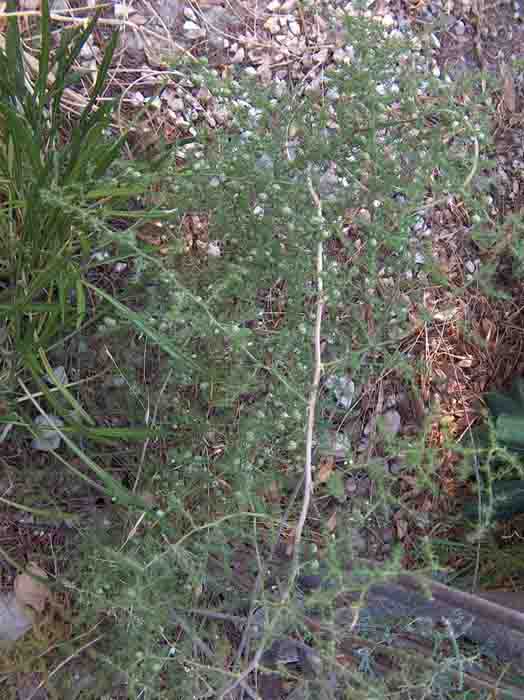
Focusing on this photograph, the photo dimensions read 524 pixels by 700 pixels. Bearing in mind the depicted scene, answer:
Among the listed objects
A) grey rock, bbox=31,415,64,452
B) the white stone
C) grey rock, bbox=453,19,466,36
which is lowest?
grey rock, bbox=31,415,64,452

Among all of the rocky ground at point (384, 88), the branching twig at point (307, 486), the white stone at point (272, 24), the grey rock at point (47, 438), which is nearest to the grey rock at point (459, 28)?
Result: the rocky ground at point (384, 88)

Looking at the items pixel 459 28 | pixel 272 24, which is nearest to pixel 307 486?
pixel 272 24

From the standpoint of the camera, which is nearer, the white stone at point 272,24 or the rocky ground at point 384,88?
the rocky ground at point 384,88

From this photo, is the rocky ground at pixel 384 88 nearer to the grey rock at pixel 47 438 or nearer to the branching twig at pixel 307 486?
the grey rock at pixel 47 438

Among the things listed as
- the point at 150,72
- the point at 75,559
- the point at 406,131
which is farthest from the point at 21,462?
the point at 406,131

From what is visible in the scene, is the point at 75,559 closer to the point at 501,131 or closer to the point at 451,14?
the point at 501,131

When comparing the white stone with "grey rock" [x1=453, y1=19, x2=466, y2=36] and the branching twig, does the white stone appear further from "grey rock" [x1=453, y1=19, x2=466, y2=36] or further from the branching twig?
the branching twig

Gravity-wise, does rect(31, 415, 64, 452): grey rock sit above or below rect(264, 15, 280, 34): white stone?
below

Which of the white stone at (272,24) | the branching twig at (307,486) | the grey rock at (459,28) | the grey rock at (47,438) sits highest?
the grey rock at (459,28)

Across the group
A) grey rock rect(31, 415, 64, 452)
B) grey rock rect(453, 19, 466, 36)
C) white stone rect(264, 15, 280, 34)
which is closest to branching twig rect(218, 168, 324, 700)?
grey rock rect(31, 415, 64, 452)

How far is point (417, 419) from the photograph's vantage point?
2.24 metres

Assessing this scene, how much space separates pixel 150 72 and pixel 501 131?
123cm

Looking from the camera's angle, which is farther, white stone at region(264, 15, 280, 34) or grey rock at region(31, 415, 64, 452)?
white stone at region(264, 15, 280, 34)

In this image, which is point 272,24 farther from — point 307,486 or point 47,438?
point 307,486
